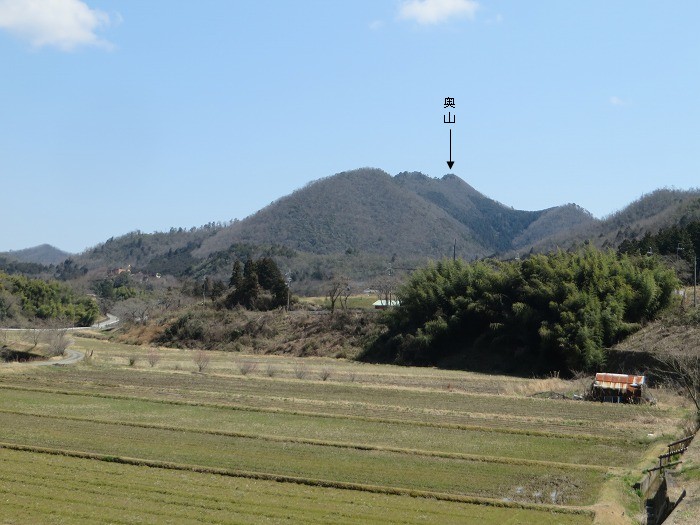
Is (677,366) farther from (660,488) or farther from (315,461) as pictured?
(315,461)

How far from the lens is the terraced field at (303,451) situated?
15.4 meters

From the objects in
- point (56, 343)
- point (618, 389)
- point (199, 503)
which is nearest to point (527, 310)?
point (618, 389)

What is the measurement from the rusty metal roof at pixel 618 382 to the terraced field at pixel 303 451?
1.73 metres

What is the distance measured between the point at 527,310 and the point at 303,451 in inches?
1116

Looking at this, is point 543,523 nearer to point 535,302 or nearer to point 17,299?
point 535,302

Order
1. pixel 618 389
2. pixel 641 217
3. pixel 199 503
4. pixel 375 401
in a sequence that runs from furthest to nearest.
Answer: pixel 641 217
pixel 618 389
pixel 375 401
pixel 199 503

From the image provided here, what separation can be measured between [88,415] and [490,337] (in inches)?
1148

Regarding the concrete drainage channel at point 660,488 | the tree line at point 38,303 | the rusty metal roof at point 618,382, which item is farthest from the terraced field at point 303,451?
the tree line at point 38,303

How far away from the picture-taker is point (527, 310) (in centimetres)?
4653

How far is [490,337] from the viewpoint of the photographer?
49.5 meters

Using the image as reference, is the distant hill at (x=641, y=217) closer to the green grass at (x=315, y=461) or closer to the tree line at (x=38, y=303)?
the tree line at (x=38, y=303)

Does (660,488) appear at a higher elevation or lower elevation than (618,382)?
lower

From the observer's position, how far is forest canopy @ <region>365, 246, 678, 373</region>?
4344cm

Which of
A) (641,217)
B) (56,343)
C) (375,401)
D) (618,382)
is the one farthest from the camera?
(641,217)
